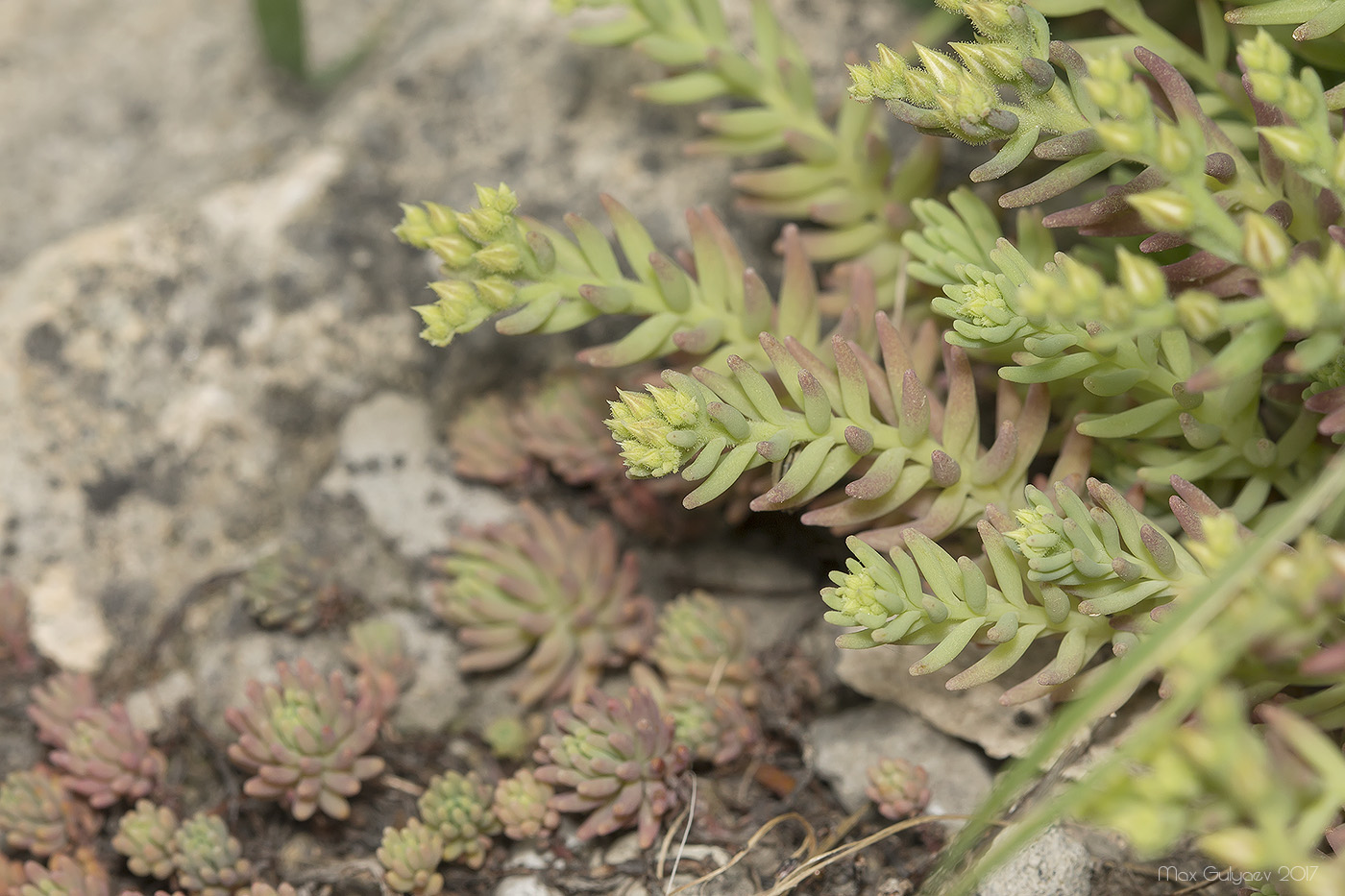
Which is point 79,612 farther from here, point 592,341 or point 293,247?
point 592,341

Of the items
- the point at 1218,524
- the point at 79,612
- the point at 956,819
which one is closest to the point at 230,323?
the point at 79,612

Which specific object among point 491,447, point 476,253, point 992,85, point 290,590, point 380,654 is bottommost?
point 380,654

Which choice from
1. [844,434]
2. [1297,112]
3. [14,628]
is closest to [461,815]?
[844,434]

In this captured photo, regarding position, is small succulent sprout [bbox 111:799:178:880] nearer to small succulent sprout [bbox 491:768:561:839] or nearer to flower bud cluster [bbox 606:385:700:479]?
small succulent sprout [bbox 491:768:561:839]

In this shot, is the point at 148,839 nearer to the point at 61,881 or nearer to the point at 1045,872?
the point at 61,881

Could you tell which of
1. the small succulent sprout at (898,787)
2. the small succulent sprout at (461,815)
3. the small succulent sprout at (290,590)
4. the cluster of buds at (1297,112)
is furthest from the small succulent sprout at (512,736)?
the cluster of buds at (1297,112)

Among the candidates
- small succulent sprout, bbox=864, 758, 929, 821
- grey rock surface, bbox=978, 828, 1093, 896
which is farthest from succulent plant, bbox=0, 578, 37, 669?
grey rock surface, bbox=978, 828, 1093, 896
